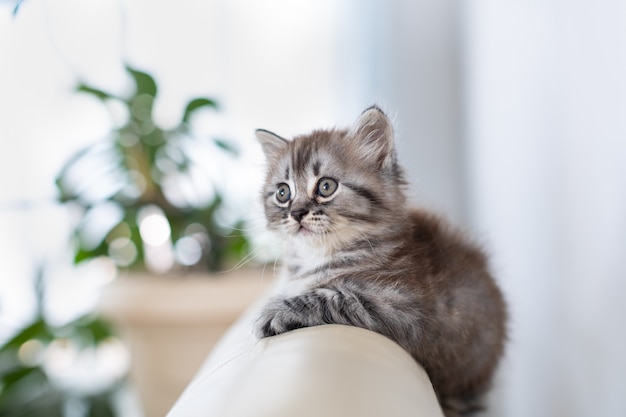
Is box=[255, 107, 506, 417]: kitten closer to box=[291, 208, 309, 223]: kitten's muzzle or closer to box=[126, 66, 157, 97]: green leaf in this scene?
box=[291, 208, 309, 223]: kitten's muzzle

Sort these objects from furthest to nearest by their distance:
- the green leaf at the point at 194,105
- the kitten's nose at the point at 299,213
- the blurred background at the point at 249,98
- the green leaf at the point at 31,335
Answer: the green leaf at the point at 194,105 → the green leaf at the point at 31,335 → the blurred background at the point at 249,98 → the kitten's nose at the point at 299,213

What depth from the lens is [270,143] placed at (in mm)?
1451

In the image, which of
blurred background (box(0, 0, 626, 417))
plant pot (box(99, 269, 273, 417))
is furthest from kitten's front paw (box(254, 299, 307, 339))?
plant pot (box(99, 269, 273, 417))

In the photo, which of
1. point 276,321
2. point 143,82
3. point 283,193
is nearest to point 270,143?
Answer: point 283,193

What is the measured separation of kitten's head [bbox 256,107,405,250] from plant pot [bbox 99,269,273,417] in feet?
2.68

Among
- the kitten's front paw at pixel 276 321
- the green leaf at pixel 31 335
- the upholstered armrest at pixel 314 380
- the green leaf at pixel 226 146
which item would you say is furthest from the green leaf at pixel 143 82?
the upholstered armrest at pixel 314 380

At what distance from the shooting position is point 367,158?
131cm

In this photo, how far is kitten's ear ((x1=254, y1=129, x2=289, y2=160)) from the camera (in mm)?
1413

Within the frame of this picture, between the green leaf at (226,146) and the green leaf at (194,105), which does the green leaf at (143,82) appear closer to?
the green leaf at (194,105)

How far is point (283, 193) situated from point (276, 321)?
374 mm

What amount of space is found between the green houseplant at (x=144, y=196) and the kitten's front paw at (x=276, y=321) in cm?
112

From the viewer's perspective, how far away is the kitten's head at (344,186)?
1262 millimetres

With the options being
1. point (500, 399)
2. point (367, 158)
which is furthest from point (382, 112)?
point (500, 399)

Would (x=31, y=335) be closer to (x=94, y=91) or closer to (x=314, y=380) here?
A: (x=94, y=91)
